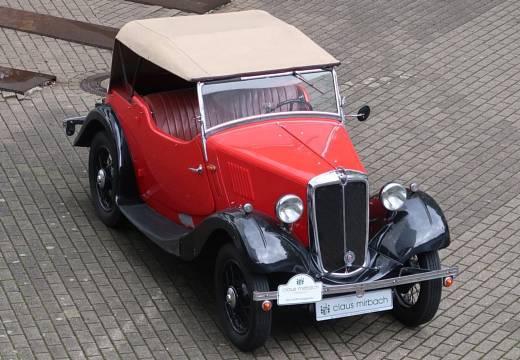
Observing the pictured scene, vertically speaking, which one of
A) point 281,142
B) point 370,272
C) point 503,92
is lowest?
point 503,92

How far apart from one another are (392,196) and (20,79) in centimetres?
605

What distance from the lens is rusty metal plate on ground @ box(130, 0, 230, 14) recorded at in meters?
15.2

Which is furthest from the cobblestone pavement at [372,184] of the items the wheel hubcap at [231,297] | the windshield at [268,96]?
the windshield at [268,96]

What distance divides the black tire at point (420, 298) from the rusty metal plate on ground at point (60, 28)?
6583 millimetres

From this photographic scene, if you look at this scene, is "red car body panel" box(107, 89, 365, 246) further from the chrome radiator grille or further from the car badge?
the car badge

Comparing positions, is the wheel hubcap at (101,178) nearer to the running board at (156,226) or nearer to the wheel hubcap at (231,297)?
the running board at (156,226)

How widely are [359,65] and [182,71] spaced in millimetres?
5137

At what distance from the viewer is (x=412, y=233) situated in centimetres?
853

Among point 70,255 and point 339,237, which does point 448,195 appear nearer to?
point 339,237

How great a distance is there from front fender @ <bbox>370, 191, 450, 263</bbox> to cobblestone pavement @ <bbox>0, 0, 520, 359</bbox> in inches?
27.3

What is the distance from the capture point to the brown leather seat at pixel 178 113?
9602 millimetres

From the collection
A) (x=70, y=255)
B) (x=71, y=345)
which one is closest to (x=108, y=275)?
(x=70, y=255)

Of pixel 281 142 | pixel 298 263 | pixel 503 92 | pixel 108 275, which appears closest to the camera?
pixel 298 263

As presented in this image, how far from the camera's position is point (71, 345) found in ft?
27.3
